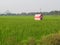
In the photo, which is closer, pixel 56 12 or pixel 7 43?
pixel 7 43

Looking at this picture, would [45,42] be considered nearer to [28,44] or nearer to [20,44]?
[28,44]

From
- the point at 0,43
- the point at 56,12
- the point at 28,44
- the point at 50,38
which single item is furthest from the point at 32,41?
the point at 56,12

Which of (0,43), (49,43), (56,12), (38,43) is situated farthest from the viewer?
(56,12)

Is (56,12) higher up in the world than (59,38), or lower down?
lower down

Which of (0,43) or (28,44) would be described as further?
(0,43)

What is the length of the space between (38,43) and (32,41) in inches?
12.9

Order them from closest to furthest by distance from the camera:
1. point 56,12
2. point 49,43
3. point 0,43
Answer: point 49,43 → point 0,43 → point 56,12

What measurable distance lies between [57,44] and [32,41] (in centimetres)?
119

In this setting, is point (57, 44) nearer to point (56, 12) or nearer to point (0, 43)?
point (0, 43)

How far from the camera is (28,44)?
9727 mm

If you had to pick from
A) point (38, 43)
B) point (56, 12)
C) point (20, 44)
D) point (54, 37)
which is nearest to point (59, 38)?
point (54, 37)

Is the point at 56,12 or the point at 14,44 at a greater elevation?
the point at 14,44

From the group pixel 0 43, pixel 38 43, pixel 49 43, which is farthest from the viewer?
pixel 0 43

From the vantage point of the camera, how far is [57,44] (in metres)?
9.33
